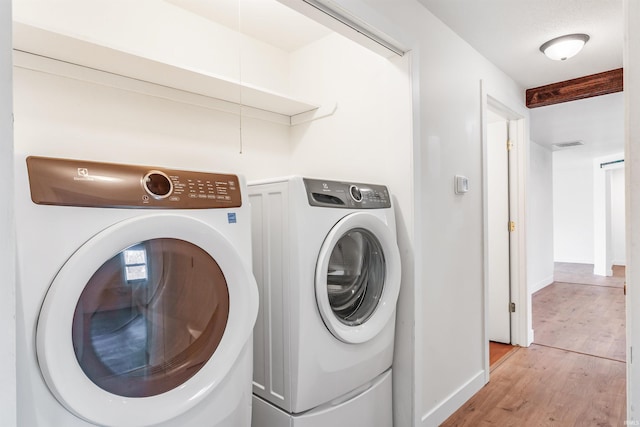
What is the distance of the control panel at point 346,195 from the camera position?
143 cm

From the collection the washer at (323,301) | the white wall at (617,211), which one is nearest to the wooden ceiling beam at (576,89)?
the washer at (323,301)

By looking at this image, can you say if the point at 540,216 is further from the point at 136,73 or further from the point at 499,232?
the point at 136,73

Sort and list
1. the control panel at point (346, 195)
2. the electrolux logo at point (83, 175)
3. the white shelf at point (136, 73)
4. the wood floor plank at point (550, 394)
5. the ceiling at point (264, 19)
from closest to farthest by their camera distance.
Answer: the electrolux logo at point (83, 175), the white shelf at point (136, 73), the control panel at point (346, 195), the ceiling at point (264, 19), the wood floor plank at point (550, 394)

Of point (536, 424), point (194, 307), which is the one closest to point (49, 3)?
point (194, 307)

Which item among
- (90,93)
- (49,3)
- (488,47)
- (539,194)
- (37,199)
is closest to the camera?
(37,199)

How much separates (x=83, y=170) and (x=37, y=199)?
122 millimetres

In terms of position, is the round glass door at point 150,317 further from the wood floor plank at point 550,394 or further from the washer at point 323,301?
the wood floor plank at point 550,394

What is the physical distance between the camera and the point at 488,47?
7.95ft

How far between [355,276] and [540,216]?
199 inches

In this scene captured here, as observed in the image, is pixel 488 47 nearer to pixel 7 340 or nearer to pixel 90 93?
pixel 90 93

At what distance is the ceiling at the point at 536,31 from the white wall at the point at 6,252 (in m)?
1.86

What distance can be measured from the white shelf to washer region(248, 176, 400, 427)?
0.62 meters

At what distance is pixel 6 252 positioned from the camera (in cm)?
65

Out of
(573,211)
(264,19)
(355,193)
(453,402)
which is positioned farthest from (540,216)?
(264,19)
